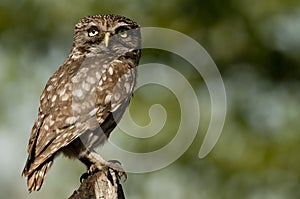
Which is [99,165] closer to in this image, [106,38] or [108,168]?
[108,168]

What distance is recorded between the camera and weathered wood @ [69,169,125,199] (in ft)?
23.2

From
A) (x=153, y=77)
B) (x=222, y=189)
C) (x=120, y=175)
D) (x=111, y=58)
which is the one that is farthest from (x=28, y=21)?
(x=120, y=175)

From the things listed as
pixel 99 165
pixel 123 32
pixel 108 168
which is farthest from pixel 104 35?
pixel 108 168

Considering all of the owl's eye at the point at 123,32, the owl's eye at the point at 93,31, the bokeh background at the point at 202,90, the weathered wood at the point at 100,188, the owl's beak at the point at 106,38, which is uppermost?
Result: the bokeh background at the point at 202,90

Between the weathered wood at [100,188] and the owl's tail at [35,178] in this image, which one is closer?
the weathered wood at [100,188]

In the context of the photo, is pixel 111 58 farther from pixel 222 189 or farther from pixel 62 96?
pixel 222 189

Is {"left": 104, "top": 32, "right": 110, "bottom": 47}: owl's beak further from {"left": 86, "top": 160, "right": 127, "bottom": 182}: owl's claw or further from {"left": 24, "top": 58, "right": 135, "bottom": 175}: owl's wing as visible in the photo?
{"left": 86, "top": 160, "right": 127, "bottom": 182}: owl's claw

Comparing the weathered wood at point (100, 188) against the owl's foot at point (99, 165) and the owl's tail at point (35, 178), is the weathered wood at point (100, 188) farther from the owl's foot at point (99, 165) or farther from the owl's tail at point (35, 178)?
the owl's tail at point (35, 178)

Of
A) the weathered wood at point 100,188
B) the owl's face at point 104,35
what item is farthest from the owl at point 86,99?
the weathered wood at point 100,188

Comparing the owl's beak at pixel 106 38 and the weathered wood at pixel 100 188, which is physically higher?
the owl's beak at pixel 106 38

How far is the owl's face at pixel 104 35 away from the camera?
8.73 metres

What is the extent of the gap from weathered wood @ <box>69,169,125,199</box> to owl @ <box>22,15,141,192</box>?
46 centimetres

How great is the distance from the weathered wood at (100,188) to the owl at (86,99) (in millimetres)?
455

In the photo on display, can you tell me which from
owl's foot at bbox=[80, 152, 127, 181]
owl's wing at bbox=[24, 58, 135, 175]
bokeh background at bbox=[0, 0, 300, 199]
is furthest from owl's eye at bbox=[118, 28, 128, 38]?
bokeh background at bbox=[0, 0, 300, 199]
